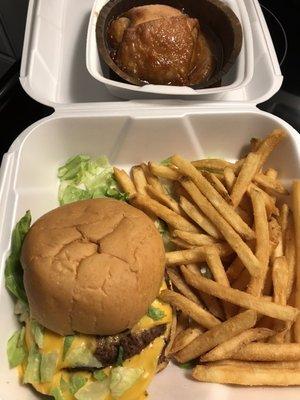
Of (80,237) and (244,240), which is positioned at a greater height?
(80,237)

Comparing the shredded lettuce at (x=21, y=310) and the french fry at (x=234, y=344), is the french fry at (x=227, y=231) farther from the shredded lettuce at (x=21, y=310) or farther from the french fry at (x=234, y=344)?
the shredded lettuce at (x=21, y=310)

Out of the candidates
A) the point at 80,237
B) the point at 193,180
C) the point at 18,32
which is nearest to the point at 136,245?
the point at 80,237

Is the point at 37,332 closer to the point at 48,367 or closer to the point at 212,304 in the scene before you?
the point at 48,367

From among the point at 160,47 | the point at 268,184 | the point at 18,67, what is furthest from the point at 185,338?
the point at 18,67

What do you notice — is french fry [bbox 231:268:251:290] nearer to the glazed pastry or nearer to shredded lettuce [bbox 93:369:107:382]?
shredded lettuce [bbox 93:369:107:382]

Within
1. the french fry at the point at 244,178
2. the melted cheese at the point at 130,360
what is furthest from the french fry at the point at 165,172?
the melted cheese at the point at 130,360

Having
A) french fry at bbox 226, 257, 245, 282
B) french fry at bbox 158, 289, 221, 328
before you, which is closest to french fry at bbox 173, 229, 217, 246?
french fry at bbox 226, 257, 245, 282

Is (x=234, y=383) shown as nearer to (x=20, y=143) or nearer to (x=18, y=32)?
(x=20, y=143)
